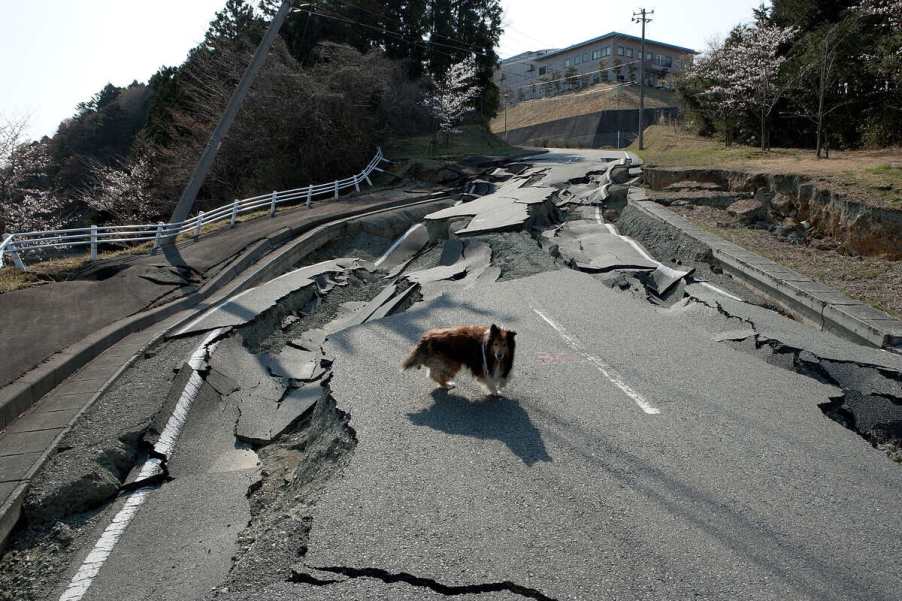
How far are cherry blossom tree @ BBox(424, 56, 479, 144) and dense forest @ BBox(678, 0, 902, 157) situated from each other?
48.9ft

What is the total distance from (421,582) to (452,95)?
40.5 m

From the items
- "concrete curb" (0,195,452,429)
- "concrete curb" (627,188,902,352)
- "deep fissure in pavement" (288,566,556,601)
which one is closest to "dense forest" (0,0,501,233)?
"concrete curb" (0,195,452,429)

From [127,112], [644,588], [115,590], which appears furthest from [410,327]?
[127,112]

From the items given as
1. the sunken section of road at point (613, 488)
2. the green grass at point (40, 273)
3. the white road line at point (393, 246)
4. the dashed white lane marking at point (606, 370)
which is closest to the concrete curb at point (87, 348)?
the green grass at point (40, 273)

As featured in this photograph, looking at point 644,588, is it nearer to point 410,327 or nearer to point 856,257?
point 410,327

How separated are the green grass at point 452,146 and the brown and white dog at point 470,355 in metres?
27.6

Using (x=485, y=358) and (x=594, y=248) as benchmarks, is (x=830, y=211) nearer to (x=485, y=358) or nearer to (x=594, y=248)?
(x=594, y=248)

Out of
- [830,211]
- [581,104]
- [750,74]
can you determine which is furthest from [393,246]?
[581,104]

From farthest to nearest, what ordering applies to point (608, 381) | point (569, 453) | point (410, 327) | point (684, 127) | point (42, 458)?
point (684, 127), point (410, 327), point (608, 381), point (42, 458), point (569, 453)

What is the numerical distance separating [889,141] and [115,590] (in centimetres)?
3066

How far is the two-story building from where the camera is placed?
77688 millimetres

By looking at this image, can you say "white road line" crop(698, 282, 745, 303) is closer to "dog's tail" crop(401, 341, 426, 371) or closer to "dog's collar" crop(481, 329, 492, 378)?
"dog's collar" crop(481, 329, 492, 378)

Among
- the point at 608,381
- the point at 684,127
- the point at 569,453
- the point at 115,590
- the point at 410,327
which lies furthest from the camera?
the point at 684,127

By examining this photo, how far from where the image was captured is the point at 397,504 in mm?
4520
